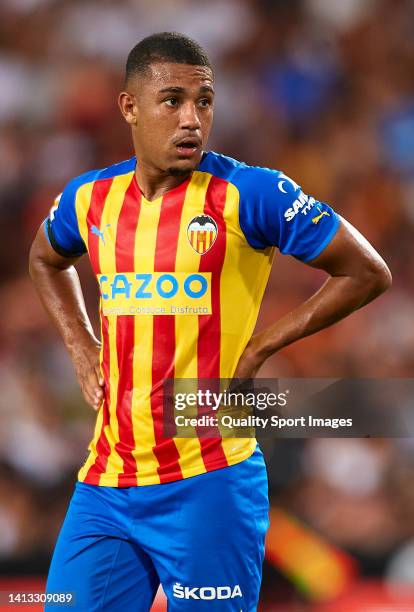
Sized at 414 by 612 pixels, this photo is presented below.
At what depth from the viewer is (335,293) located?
7.91 feet

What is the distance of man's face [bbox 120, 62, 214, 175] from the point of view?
2.41 metres

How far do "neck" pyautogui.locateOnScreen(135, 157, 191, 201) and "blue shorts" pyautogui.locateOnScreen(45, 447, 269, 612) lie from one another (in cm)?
75

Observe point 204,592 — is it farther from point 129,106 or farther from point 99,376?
point 129,106

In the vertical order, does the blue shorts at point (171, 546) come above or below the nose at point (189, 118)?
below

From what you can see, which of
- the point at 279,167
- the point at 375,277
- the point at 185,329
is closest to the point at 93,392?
the point at 185,329

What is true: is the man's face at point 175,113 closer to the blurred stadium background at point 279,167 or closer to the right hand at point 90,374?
the right hand at point 90,374

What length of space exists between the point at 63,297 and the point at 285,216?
84 cm

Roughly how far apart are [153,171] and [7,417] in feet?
9.56

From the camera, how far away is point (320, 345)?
213 inches

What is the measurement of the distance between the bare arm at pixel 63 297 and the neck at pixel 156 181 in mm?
447

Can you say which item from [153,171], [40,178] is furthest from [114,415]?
[40,178]

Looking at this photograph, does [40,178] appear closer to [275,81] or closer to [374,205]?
[275,81]

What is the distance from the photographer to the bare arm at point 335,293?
239 centimetres

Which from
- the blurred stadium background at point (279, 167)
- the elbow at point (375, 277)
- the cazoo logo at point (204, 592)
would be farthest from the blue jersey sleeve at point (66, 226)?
the blurred stadium background at point (279, 167)
